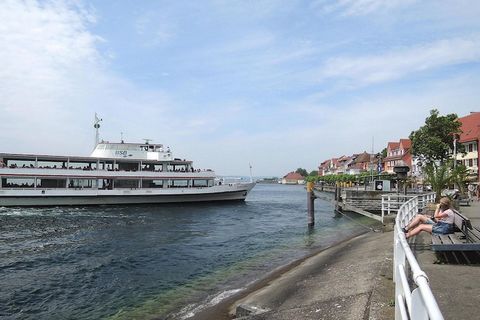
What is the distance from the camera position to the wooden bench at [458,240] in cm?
769

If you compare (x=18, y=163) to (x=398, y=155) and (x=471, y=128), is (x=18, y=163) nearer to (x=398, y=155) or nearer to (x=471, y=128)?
(x=471, y=128)

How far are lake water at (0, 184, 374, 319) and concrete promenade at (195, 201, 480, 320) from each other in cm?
208

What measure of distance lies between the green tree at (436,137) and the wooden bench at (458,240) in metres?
40.2

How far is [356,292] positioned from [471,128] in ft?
198

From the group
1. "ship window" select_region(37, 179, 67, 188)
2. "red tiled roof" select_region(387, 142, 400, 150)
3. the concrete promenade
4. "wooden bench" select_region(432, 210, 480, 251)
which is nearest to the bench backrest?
"wooden bench" select_region(432, 210, 480, 251)

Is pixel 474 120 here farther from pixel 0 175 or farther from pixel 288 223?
pixel 0 175

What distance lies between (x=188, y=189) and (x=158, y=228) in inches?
745

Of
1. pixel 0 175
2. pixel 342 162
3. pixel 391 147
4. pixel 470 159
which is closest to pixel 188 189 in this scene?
pixel 0 175

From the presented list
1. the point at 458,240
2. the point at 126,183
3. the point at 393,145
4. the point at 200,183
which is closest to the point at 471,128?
the point at 393,145

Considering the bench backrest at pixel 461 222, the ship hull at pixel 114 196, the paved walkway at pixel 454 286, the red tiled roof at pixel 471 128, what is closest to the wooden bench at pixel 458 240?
the bench backrest at pixel 461 222

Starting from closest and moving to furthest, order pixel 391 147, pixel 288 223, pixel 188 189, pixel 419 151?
pixel 288 223, pixel 188 189, pixel 419 151, pixel 391 147

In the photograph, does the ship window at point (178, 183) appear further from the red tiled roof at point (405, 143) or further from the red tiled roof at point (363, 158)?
the red tiled roof at point (363, 158)

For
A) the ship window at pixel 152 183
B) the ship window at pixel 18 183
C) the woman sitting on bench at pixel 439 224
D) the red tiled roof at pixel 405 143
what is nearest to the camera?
the woman sitting on bench at pixel 439 224

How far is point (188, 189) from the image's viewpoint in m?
45.1
